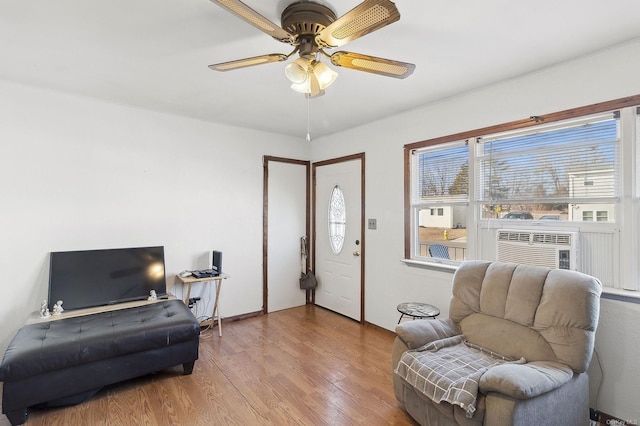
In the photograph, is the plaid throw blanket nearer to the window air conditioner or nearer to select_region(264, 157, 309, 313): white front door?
the window air conditioner

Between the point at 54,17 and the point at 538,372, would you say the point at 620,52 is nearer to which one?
the point at 538,372

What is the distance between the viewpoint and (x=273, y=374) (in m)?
2.64

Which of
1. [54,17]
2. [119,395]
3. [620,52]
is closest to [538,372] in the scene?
[620,52]

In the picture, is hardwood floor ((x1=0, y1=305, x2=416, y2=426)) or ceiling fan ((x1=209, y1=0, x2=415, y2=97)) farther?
hardwood floor ((x1=0, y1=305, x2=416, y2=426))

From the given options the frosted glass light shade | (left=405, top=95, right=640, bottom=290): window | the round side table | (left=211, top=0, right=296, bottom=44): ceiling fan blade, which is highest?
(left=211, top=0, right=296, bottom=44): ceiling fan blade

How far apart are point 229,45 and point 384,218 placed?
236 centimetres

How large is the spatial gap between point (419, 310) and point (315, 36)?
2338 mm

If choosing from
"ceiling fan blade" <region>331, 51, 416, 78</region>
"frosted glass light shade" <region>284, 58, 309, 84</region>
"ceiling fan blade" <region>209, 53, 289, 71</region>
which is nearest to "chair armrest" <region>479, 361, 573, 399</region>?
"ceiling fan blade" <region>331, 51, 416, 78</region>

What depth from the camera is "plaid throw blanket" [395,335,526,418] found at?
167cm

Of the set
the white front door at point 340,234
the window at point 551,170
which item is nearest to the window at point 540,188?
the window at point 551,170

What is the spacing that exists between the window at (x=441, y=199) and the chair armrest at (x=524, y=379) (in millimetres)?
1280

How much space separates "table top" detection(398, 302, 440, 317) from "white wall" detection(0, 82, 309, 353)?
6.80 ft

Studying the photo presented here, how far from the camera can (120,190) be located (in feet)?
10.5

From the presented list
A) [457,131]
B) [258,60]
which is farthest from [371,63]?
[457,131]
